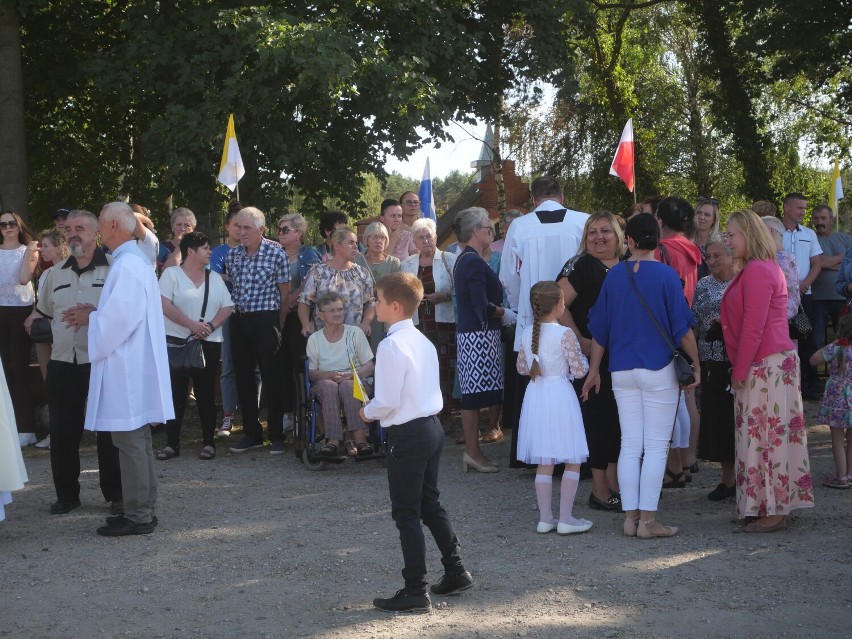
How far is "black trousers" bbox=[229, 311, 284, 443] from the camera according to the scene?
10.1m

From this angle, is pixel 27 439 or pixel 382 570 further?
pixel 27 439

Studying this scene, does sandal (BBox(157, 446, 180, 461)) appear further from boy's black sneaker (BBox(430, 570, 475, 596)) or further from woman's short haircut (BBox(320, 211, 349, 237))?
boy's black sneaker (BBox(430, 570, 475, 596))

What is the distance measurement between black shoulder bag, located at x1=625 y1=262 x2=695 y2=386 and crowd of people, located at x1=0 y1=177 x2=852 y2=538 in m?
0.01

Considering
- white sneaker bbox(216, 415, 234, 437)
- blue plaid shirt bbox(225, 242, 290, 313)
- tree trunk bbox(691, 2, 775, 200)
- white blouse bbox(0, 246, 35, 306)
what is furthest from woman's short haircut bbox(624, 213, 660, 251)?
tree trunk bbox(691, 2, 775, 200)

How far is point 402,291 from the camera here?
17.9 ft

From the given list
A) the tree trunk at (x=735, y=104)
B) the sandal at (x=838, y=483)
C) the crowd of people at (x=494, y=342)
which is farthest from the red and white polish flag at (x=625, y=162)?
the tree trunk at (x=735, y=104)

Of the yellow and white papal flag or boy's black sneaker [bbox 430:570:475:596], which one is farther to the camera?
the yellow and white papal flag

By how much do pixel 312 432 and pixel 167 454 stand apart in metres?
1.49

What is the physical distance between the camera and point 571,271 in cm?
770

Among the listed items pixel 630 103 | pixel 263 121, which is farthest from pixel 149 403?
pixel 630 103

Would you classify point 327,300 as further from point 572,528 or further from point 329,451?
point 572,528

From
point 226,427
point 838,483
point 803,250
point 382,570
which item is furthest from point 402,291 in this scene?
point 803,250

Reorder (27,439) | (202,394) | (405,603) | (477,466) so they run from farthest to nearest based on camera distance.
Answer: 1. (27,439)
2. (202,394)
3. (477,466)
4. (405,603)

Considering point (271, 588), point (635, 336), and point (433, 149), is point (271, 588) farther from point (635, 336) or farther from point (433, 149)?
point (433, 149)
